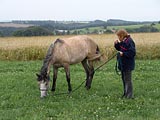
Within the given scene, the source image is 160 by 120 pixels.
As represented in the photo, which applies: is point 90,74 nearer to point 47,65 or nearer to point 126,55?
point 47,65

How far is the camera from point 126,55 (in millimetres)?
10141

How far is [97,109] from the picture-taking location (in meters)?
9.13

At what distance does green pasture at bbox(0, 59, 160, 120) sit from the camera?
8594 millimetres

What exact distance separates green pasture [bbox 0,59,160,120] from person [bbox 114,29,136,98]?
482mm

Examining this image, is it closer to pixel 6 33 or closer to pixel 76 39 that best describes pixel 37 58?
pixel 76 39

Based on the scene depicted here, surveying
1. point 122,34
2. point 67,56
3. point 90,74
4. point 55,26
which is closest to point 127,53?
point 122,34

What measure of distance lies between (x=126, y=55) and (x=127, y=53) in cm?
7

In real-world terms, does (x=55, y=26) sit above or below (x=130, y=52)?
below

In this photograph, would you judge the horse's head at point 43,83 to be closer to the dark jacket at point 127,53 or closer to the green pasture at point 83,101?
the green pasture at point 83,101

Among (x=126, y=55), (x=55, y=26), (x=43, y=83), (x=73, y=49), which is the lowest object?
(x=55, y=26)

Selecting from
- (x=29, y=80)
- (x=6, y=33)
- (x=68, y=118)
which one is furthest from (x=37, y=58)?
(x=6, y=33)

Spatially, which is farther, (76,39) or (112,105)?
(76,39)

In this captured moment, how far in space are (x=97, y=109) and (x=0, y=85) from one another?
532cm

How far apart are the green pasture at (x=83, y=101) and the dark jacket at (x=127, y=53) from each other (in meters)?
0.99
